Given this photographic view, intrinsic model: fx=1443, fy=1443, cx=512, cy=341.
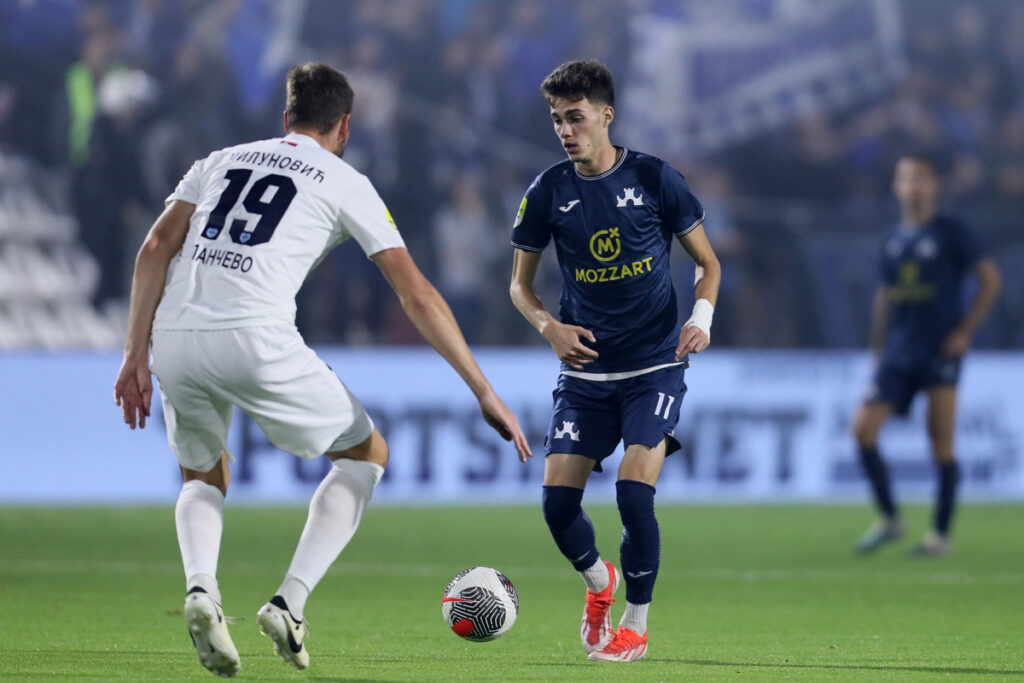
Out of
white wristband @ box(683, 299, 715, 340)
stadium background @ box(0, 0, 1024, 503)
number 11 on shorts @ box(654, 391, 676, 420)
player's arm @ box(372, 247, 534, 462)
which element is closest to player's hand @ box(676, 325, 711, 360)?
white wristband @ box(683, 299, 715, 340)

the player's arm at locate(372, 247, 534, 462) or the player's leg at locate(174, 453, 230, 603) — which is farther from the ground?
the player's arm at locate(372, 247, 534, 462)

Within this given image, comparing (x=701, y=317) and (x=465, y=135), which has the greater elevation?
(x=701, y=317)

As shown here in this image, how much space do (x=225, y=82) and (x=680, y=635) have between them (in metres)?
10.5

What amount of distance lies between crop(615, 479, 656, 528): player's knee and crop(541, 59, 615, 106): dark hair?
4.30 ft

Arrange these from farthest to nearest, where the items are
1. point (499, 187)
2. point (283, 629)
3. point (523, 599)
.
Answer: point (499, 187)
point (523, 599)
point (283, 629)

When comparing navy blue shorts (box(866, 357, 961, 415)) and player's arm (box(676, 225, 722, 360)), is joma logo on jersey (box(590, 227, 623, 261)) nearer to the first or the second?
player's arm (box(676, 225, 722, 360))

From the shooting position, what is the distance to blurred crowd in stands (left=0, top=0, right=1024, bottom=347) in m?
13.9

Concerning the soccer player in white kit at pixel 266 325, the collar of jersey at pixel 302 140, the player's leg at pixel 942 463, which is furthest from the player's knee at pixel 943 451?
the collar of jersey at pixel 302 140

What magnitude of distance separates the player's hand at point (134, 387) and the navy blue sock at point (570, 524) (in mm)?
1496

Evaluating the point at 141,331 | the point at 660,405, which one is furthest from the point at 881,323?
the point at 141,331

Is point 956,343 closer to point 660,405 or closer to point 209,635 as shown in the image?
point 660,405

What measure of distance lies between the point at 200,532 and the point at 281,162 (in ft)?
3.48

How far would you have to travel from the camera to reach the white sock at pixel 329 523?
3971 mm

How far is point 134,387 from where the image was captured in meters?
4.00
